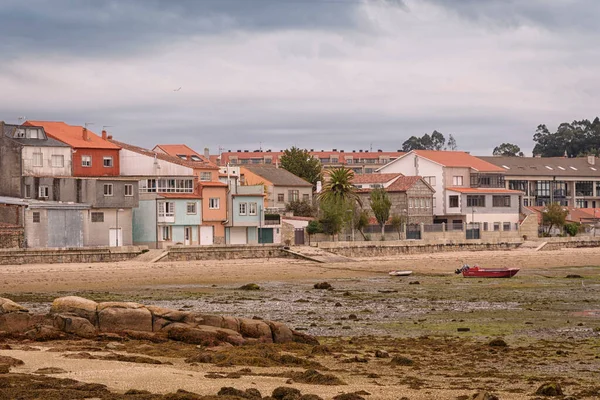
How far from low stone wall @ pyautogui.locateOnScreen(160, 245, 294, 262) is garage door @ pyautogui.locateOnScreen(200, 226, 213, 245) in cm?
1078

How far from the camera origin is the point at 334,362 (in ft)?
81.3

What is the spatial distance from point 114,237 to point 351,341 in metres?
52.3

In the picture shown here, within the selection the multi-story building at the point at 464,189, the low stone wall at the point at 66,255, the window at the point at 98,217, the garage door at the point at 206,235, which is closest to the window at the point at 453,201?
the multi-story building at the point at 464,189

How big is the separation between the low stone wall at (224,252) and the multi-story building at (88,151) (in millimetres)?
17290

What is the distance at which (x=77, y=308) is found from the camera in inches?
1105

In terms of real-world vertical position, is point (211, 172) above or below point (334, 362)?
above

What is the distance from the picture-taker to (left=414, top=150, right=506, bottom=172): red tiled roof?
119 meters

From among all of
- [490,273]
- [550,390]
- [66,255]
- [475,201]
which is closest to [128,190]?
[66,255]

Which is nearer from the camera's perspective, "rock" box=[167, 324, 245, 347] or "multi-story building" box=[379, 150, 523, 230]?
"rock" box=[167, 324, 245, 347]

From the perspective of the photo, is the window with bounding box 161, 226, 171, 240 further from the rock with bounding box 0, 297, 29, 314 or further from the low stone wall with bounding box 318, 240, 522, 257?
the rock with bounding box 0, 297, 29, 314

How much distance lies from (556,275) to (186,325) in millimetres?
38658

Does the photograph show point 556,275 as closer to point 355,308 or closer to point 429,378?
point 355,308

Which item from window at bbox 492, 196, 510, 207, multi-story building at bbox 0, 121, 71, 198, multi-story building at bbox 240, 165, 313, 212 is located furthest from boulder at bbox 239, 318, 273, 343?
window at bbox 492, 196, 510, 207

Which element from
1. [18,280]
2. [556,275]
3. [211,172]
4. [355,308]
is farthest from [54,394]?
[211,172]
